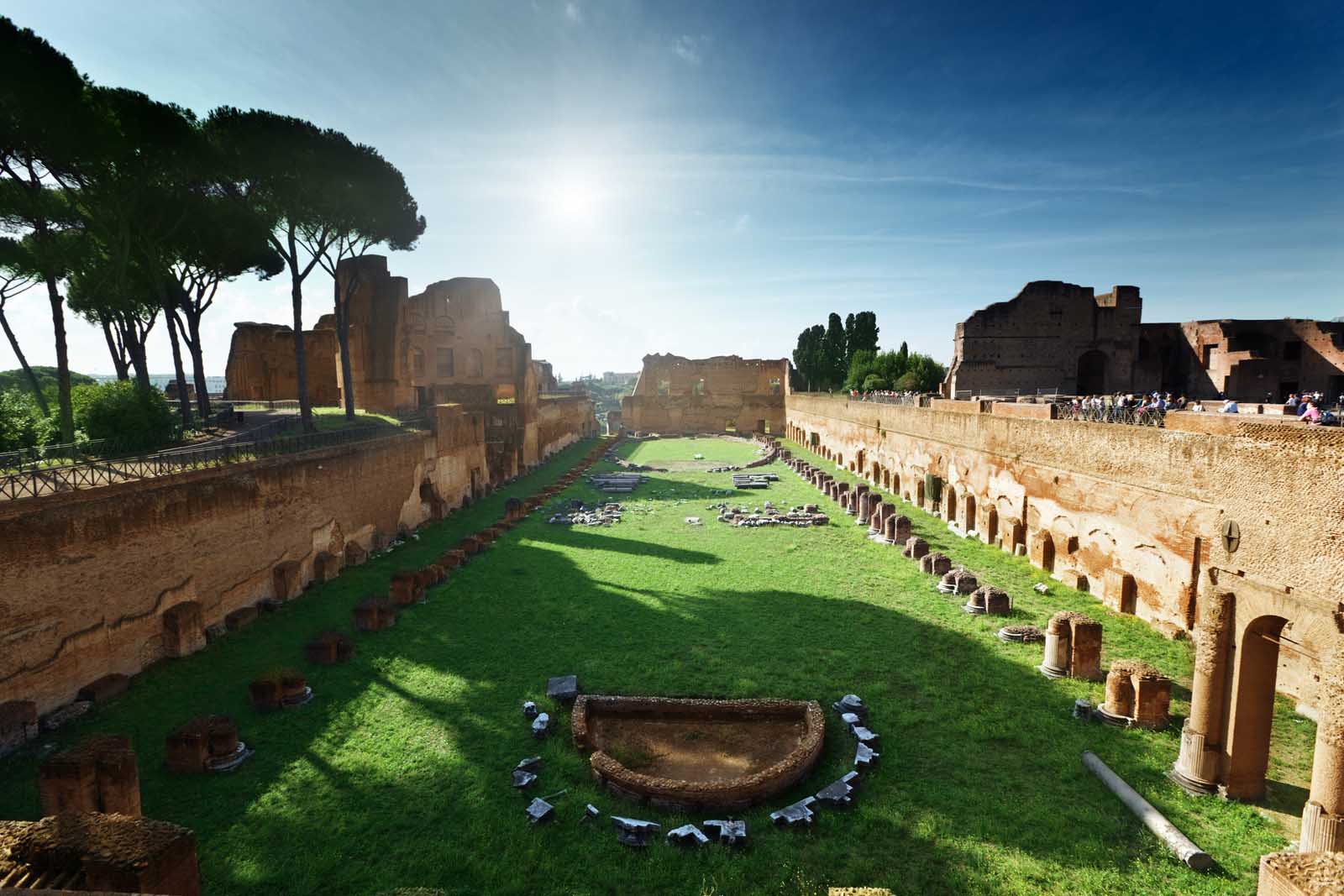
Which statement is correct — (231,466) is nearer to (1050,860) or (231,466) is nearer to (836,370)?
(1050,860)

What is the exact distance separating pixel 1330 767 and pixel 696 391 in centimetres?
4476

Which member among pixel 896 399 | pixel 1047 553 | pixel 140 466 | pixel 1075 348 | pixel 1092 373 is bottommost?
pixel 1047 553

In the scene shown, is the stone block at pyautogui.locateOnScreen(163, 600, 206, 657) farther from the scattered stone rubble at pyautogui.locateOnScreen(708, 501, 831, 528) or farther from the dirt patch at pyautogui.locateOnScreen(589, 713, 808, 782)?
the scattered stone rubble at pyautogui.locateOnScreen(708, 501, 831, 528)

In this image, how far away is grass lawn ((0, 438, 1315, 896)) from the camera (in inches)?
195

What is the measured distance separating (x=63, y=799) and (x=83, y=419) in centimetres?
822

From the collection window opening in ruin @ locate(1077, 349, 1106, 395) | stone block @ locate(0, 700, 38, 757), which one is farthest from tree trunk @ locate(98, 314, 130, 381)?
window opening in ruin @ locate(1077, 349, 1106, 395)

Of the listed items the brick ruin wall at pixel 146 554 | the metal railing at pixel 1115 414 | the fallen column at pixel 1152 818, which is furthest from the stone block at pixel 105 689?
the metal railing at pixel 1115 414

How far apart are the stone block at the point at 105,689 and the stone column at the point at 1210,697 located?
11.5m

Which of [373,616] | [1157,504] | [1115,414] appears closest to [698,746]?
[373,616]

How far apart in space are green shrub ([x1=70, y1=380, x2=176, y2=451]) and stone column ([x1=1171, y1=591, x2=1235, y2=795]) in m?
14.4

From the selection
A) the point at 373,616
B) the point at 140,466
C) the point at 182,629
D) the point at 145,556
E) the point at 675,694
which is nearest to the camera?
the point at 675,694

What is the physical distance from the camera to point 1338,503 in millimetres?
5004

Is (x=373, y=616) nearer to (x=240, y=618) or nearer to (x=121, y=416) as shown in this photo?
(x=240, y=618)

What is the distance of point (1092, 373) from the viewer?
92.7ft
